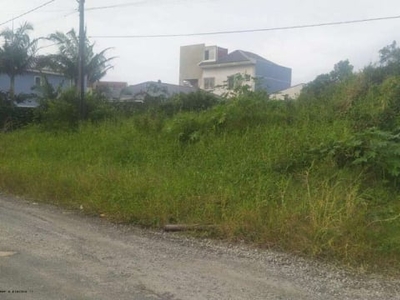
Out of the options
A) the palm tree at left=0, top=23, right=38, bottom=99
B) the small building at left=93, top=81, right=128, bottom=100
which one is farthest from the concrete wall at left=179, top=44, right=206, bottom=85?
the palm tree at left=0, top=23, right=38, bottom=99

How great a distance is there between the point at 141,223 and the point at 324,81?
1010 cm

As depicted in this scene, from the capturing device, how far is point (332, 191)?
21.5ft

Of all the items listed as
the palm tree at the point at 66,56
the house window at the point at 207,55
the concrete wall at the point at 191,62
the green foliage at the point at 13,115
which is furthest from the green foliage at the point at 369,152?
the house window at the point at 207,55

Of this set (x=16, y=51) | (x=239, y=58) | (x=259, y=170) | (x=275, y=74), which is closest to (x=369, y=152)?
(x=259, y=170)

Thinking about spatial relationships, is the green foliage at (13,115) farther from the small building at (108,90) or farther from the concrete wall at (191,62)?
the concrete wall at (191,62)

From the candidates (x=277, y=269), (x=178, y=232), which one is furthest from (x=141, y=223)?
(x=277, y=269)

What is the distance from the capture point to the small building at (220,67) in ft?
130

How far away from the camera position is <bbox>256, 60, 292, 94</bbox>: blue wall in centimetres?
3969

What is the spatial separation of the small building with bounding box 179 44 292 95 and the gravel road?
32.1 meters

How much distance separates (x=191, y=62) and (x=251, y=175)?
37.8m

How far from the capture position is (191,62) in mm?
45000

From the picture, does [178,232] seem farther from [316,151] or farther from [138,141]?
[138,141]

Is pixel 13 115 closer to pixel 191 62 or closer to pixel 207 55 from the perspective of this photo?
pixel 207 55

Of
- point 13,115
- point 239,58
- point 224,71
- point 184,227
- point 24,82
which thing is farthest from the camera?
point 224,71
